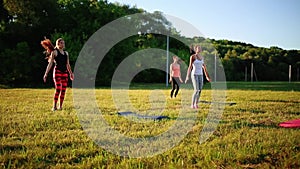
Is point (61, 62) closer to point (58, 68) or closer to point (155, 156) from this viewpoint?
point (58, 68)

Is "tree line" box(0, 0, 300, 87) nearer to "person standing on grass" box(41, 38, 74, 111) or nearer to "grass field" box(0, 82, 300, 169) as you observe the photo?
"person standing on grass" box(41, 38, 74, 111)

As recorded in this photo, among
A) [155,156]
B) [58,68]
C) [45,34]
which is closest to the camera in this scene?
[155,156]

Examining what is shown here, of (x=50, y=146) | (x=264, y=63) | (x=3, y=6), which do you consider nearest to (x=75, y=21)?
(x=3, y=6)

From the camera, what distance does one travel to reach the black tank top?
25.6ft

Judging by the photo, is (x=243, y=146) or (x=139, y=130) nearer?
(x=243, y=146)

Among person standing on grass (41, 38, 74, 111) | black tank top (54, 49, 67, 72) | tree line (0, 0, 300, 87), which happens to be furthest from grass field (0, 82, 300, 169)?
tree line (0, 0, 300, 87)

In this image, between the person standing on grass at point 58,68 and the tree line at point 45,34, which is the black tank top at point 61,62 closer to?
the person standing on grass at point 58,68

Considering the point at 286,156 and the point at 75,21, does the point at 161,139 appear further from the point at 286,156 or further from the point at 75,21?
the point at 75,21

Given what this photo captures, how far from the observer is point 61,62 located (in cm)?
783

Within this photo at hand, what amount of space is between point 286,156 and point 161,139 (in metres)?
1.69

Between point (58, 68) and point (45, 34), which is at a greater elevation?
point (45, 34)

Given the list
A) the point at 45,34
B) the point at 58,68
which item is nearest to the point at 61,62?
the point at 58,68

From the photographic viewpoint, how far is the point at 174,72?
1158 cm

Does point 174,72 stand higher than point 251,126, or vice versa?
point 174,72
